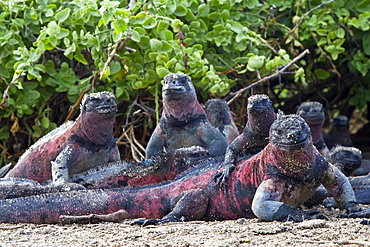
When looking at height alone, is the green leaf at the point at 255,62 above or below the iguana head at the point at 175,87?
below

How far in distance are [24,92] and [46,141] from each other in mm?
1149

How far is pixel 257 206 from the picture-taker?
4992 mm

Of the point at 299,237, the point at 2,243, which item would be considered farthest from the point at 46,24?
the point at 299,237

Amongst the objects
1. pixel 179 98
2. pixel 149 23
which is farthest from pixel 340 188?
pixel 149 23

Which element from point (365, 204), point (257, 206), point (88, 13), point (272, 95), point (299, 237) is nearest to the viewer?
point (299, 237)

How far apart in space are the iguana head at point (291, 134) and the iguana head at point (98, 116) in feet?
6.37

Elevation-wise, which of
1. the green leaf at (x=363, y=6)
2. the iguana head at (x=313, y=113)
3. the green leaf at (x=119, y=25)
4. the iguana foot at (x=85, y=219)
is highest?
the green leaf at (x=119, y=25)

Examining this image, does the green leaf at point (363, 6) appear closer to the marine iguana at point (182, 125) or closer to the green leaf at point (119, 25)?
A: the marine iguana at point (182, 125)

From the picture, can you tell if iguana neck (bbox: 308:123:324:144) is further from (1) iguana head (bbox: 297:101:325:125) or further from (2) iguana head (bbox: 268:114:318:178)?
(2) iguana head (bbox: 268:114:318:178)

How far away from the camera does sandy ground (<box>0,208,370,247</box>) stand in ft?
13.2

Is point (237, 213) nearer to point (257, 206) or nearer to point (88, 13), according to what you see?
point (257, 206)

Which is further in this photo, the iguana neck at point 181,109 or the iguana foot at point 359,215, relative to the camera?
the iguana neck at point 181,109

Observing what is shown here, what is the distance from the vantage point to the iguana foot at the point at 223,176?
5.40m

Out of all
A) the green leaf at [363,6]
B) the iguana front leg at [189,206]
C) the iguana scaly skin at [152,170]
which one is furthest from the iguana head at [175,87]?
the green leaf at [363,6]
